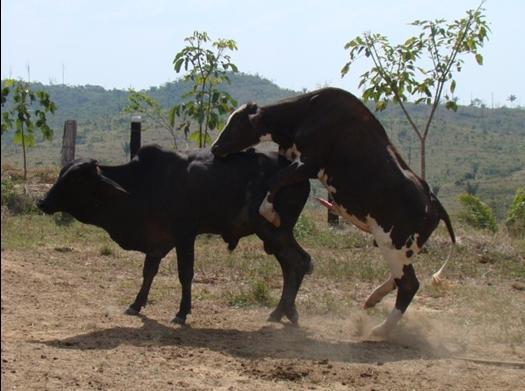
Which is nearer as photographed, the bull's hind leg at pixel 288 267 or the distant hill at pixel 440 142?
the bull's hind leg at pixel 288 267

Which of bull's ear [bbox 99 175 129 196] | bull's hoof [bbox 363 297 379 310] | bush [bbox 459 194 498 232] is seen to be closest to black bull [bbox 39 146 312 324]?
bull's ear [bbox 99 175 129 196]

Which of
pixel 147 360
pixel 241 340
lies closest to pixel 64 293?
pixel 241 340

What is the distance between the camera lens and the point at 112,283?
1005 centimetres

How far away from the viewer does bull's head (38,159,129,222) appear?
7996 mm

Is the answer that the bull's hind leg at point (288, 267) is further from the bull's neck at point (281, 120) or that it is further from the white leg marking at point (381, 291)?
the bull's neck at point (281, 120)

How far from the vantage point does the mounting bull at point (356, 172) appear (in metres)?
7.89

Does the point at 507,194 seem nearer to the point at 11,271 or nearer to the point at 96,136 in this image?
the point at 96,136

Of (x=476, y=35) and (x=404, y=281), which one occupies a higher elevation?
(x=476, y=35)

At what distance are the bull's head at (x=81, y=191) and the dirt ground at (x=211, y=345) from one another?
0.91 meters

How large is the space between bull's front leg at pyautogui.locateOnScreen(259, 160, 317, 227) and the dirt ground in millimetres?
1019

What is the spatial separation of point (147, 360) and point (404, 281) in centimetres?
245

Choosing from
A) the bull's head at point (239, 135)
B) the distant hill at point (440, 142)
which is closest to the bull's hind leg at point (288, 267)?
the bull's head at point (239, 135)

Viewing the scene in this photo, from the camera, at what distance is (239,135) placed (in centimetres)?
845

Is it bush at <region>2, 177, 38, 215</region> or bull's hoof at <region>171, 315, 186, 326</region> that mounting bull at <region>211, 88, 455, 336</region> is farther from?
bush at <region>2, 177, 38, 215</region>
